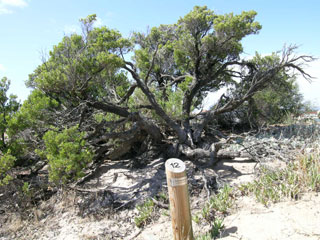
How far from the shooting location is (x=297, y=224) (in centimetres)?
360

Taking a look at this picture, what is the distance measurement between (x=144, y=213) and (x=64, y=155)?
2.30 metres

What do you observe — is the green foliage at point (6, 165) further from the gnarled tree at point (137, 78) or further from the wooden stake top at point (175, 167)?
the wooden stake top at point (175, 167)

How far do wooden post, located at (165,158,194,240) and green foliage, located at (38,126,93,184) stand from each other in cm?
279

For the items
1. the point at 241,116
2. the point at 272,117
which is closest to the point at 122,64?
the point at 241,116

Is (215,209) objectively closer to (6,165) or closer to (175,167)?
(175,167)

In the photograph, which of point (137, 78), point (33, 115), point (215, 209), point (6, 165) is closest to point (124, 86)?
point (137, 78)

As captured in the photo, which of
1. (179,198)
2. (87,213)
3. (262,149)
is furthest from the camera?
(262,149)

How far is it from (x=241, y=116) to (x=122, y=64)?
8.80m

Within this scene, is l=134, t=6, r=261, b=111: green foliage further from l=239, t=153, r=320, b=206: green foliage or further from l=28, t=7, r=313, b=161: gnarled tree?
l=239, t=153, r=320, b=206: green foliage

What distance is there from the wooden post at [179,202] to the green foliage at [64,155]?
9.16 ft

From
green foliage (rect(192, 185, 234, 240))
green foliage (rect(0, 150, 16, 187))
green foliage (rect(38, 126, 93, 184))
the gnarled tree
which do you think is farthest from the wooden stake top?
green foliage (rect(0, 150, 16, 187))

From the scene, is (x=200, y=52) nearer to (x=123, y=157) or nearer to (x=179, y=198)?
(x=123, y=157)

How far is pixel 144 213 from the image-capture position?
221 inches

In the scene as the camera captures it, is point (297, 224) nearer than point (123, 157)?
Yes
